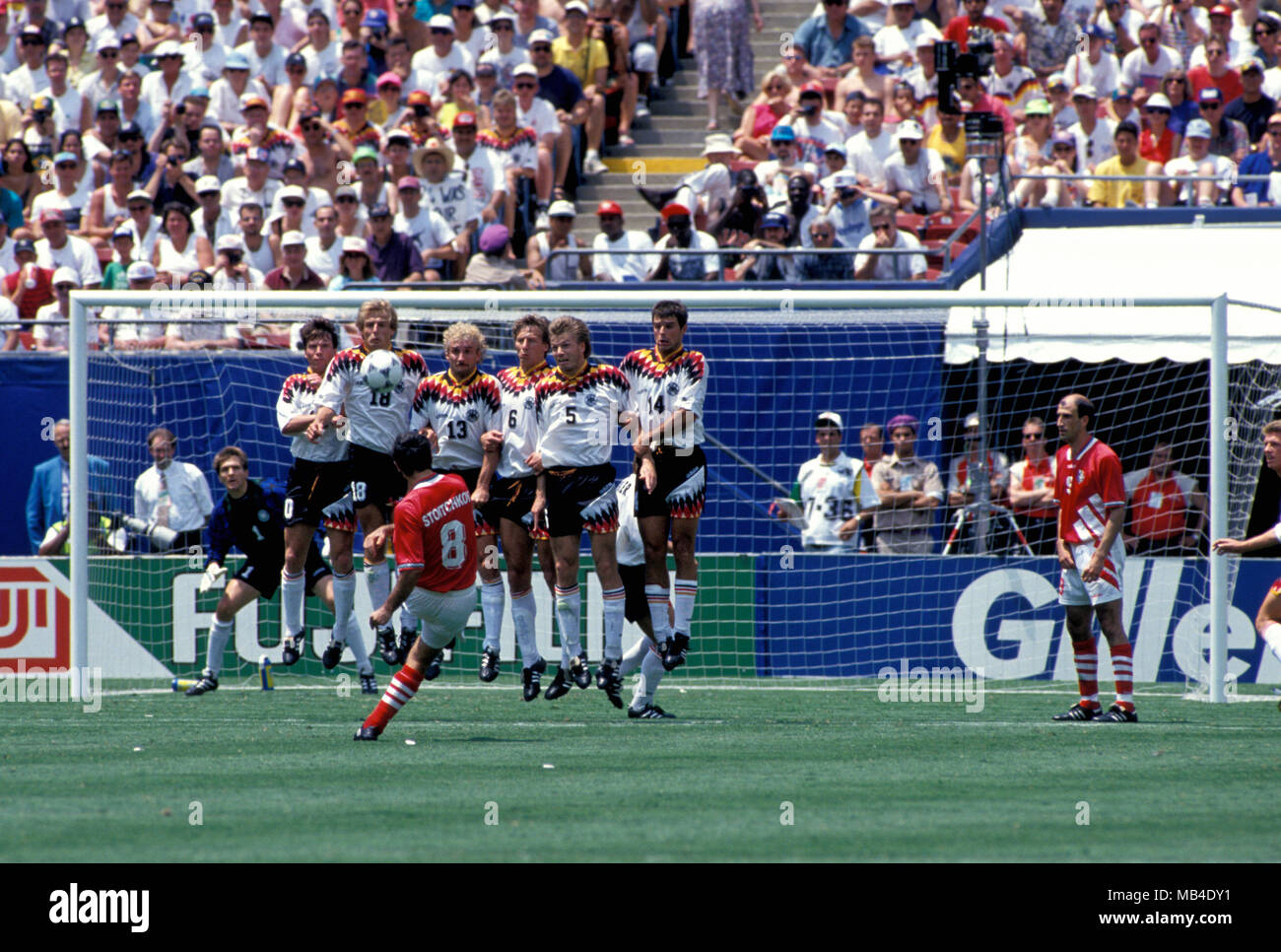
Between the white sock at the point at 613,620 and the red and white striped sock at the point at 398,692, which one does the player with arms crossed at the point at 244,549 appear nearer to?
the white sock at the point at 613,620

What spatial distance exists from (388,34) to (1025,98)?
317 inches

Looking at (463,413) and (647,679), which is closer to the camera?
(647,679)

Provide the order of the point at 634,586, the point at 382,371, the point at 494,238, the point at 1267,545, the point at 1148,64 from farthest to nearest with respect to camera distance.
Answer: the point at 1148,64, the point at 494,238, the point at 382,371, the point at 1267,545, the point at 634,586

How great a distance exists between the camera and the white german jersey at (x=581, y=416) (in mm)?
11766

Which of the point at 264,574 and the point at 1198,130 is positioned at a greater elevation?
the point at 1198,130

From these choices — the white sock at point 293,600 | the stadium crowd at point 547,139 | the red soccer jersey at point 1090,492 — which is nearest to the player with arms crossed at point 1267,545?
the red soccer jersey at point 1090,492

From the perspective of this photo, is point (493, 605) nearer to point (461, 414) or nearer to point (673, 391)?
point (461, 414)

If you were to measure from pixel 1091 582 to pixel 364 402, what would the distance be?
540 cm

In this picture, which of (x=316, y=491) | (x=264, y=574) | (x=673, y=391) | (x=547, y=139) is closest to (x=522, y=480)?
(x=673, y=391)

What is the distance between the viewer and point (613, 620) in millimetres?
11836

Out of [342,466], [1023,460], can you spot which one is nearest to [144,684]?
[342,466]

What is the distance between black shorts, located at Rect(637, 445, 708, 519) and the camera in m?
11.4

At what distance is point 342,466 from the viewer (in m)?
12.8

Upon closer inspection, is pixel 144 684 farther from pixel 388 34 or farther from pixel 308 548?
pixel 388 34
